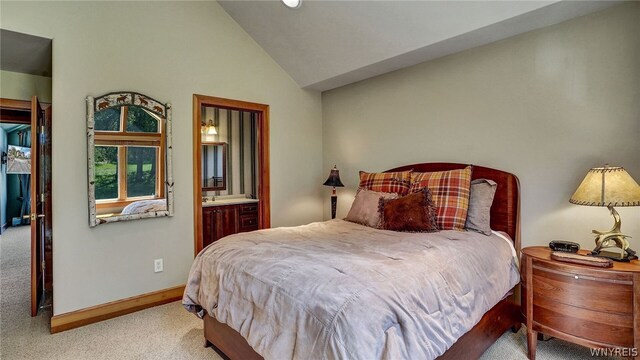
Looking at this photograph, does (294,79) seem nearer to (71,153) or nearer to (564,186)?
(71,153)

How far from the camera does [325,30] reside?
3.12 metres

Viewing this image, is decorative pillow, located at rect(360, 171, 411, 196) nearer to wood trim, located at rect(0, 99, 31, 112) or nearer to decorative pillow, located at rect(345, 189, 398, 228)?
decorative pillow, located at rect(345, 189, 398, 228)

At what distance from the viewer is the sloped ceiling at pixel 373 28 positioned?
2.27 m

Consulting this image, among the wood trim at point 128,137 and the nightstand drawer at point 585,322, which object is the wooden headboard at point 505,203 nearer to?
the nightstand drawer at point 585,322

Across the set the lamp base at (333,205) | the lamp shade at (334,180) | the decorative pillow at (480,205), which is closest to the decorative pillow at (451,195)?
the decorative pillow at (480,205)

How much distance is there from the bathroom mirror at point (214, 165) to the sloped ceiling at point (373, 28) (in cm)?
196

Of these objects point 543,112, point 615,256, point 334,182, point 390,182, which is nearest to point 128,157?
point 334,182

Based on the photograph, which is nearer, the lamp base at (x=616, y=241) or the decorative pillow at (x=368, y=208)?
the lamp base at (x=616, y=241)

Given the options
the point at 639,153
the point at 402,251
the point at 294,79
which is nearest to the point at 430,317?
the point at 402,251

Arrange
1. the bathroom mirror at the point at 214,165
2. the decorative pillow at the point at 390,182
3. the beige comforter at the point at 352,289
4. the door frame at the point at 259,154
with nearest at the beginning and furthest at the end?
the beige comforter at the point at 352,289 < the decorative pillow at the point at 390,182 < the door frame at the point at 259,154 < the bathroom mirror at the point at 214,165

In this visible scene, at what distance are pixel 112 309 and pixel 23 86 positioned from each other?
7.89 feet

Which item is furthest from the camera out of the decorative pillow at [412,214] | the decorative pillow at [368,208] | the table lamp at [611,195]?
the decorative pillow at [368,208]

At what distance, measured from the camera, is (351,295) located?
130cm

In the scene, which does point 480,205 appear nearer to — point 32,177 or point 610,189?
point 610,189
